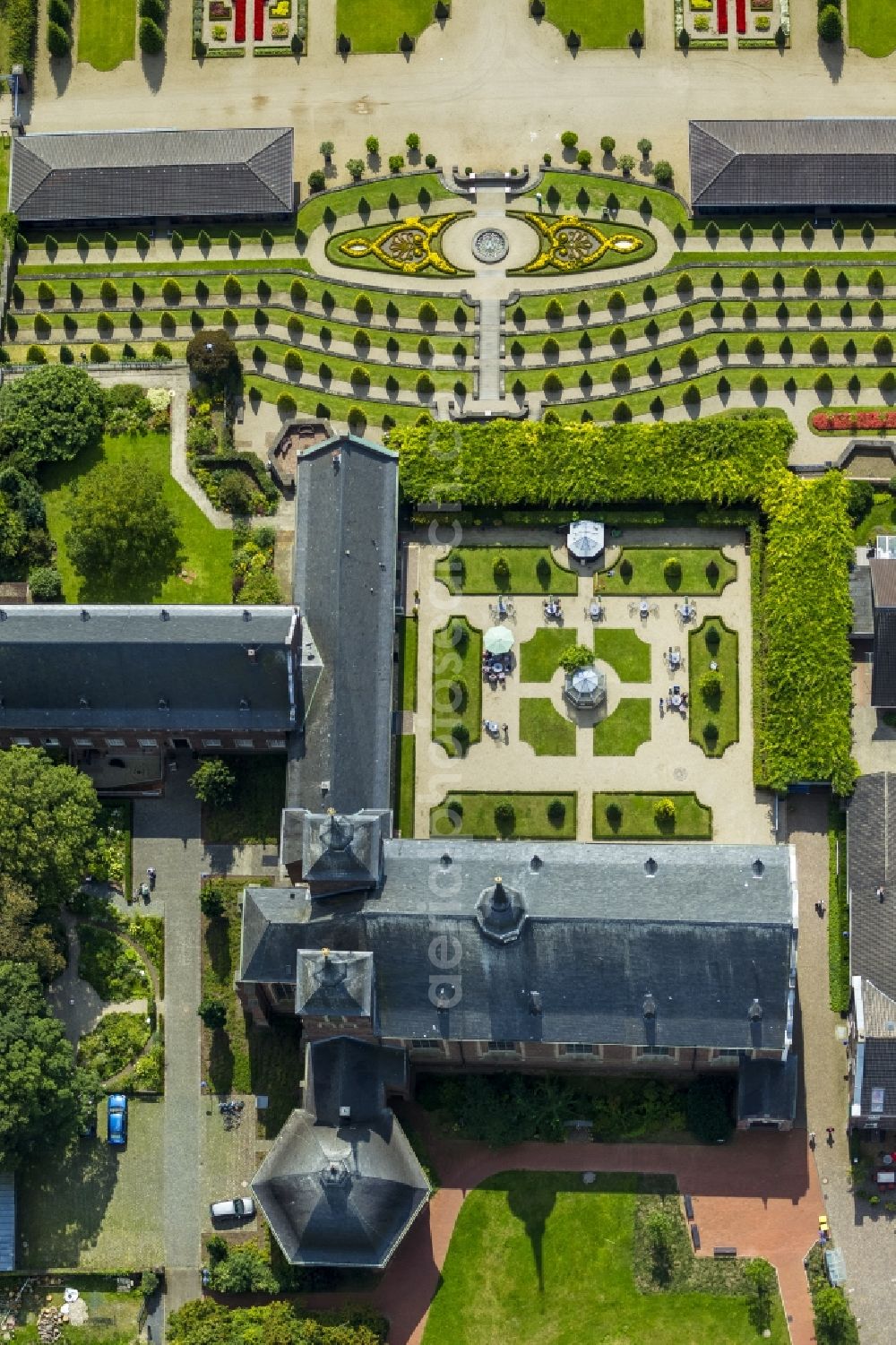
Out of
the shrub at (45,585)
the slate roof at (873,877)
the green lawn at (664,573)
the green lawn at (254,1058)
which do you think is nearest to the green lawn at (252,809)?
the green lawn at (254,1058)

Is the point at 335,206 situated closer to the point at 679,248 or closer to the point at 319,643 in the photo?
the point at 679,248

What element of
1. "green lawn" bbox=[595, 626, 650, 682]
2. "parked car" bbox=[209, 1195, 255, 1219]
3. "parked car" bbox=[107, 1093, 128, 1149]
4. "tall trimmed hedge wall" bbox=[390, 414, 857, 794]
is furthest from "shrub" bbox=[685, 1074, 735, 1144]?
"parked car" bbox=[107, 1093, 128, 1149]

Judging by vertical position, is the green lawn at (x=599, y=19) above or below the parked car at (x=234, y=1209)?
above

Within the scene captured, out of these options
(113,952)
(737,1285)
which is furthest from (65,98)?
(737,1285)

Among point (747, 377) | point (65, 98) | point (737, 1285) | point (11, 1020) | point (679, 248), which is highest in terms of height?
point (65, 98)

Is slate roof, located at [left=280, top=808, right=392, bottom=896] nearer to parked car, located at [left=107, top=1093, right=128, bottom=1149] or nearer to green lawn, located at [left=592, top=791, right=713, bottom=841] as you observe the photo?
green lawn, located at [left=592, top=791, right=713, bottom=841]

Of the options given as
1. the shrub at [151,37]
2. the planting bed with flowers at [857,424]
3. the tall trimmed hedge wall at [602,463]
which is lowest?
the tall trimmed hedge wall at [602,463]

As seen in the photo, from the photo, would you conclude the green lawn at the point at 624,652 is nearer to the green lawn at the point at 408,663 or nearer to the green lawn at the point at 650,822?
the green lawn at the point at 650,822
